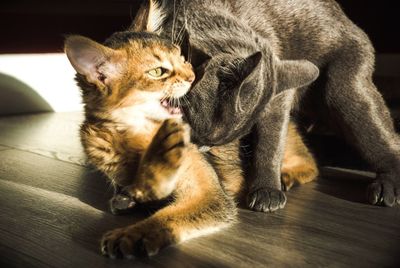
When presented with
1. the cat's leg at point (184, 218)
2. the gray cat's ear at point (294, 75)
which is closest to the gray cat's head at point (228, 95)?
the gray cat's ear at point (294, 75)

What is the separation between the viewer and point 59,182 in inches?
71.5

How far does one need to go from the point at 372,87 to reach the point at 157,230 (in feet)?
3.40

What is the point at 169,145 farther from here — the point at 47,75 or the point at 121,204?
the point at 47,75

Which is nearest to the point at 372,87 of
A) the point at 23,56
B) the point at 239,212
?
the point at 239,212

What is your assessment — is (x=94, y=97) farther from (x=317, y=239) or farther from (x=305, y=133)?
(x=305, y=133)

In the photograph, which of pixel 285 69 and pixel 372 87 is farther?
pixel 372 87

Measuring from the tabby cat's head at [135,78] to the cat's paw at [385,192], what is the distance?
26.7 inches

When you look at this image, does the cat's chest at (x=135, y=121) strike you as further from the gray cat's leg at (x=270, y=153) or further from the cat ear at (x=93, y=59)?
the gray cat's leg at (x=270, y=153)

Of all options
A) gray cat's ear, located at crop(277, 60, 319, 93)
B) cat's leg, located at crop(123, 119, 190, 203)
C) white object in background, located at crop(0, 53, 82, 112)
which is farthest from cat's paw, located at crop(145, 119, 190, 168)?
white object in background, located at crop(0, 53, 82, 112)

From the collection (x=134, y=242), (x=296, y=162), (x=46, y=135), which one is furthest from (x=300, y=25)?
(x=46, y=135)

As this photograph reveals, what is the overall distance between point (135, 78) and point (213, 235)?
53 cm

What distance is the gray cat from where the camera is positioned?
5.39 ft

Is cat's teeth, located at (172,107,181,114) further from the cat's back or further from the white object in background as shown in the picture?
the white object in background

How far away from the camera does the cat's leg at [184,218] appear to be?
120 centimetres
